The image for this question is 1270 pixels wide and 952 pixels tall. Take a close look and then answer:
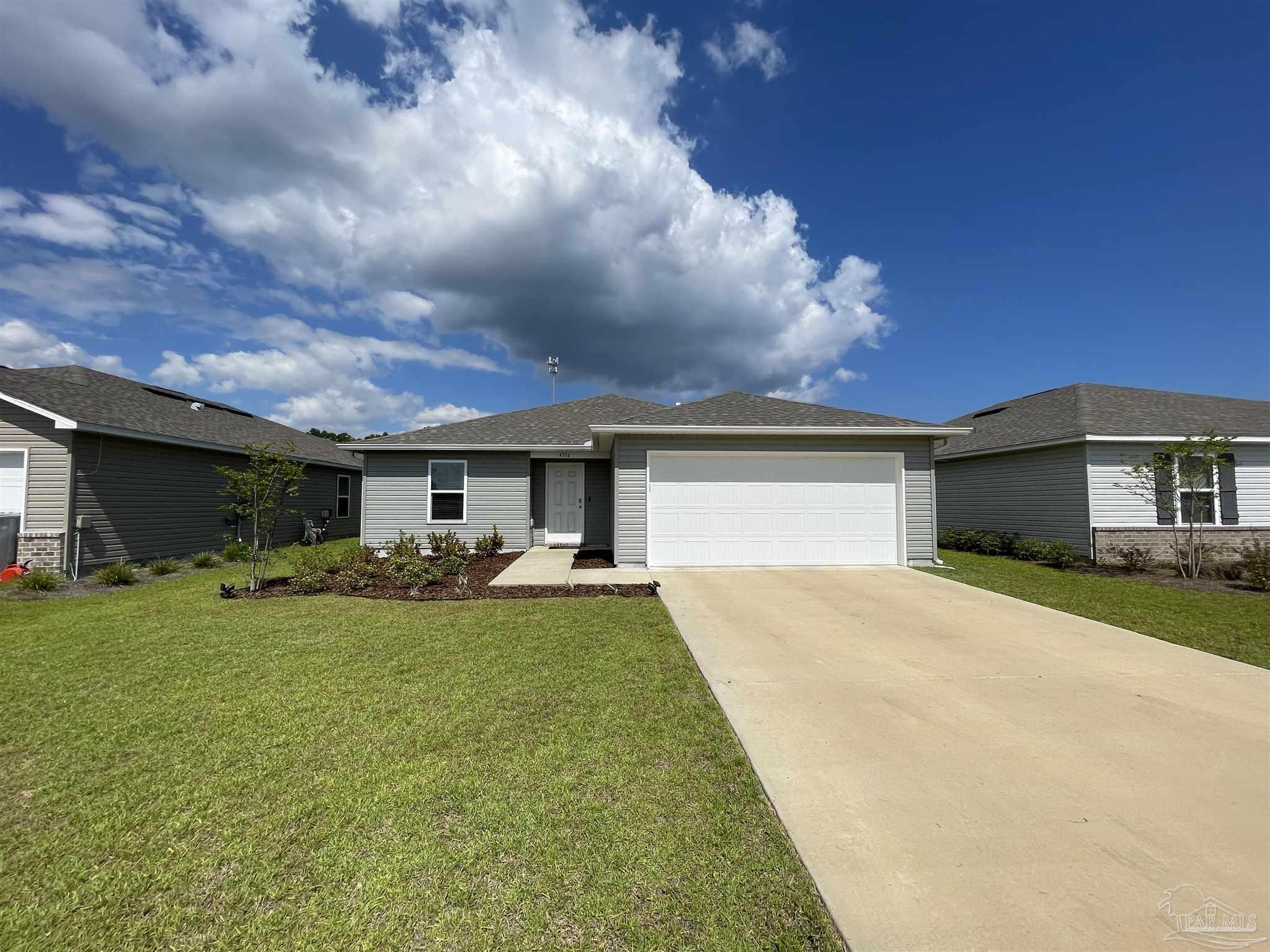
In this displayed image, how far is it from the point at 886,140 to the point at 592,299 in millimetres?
9186

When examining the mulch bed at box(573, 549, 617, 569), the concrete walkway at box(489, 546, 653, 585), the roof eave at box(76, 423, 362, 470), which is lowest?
the concrete walkway at box(489, 546, 653, 585)

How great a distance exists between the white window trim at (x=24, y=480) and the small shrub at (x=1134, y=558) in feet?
70.4

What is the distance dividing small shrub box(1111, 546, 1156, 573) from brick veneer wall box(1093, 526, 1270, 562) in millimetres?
68

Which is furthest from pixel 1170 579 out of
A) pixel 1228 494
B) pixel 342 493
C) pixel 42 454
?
pixel 342 493

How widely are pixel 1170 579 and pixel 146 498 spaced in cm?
2067

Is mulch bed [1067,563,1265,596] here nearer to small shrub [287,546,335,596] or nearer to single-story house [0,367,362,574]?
small shrub [287,546,335,596]

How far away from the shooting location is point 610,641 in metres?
5.27

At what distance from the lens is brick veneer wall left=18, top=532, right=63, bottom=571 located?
29.9ft

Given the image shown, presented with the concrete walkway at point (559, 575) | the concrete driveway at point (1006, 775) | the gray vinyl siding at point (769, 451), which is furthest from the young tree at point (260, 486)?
the concrete driveway at point (1006, 775)

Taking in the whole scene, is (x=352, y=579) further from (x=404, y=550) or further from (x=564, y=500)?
(x=564, y=500)

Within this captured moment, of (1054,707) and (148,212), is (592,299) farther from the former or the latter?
(1054,707)

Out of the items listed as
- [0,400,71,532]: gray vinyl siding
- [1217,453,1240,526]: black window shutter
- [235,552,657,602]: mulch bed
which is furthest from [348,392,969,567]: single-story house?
[0,400,71,532]: gray vinyl siding

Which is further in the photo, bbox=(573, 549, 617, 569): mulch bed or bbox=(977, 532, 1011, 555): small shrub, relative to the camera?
bbox=(977, 532, 1011, 555): small shrub

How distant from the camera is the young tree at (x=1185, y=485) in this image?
396 inches
